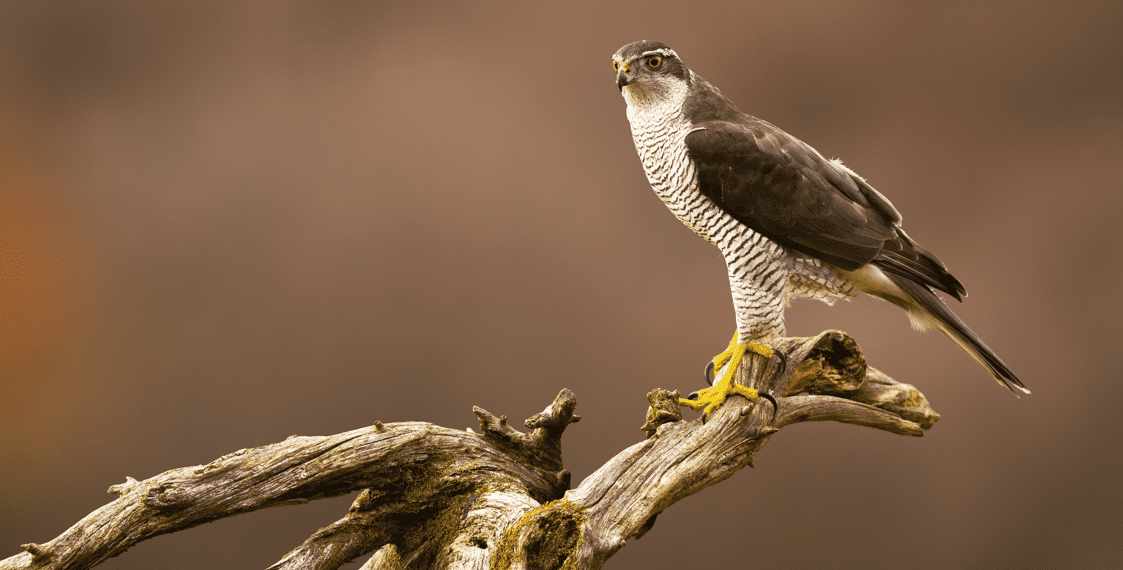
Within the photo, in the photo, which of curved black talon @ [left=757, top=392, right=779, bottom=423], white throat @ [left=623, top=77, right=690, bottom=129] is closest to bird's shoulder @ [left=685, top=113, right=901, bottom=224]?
white throat @ [left=623, top=77, right=690, bottom=129]

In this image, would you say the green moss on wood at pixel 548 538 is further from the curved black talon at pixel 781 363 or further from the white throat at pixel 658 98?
the white throat at pixel 658 98

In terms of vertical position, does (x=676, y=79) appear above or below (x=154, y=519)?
above

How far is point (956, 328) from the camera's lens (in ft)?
10.1

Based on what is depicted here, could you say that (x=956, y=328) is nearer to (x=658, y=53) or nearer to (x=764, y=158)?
(x=764, y=158)

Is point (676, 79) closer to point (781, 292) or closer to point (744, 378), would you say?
point (781, 292)

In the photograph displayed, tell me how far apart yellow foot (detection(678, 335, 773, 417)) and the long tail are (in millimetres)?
617

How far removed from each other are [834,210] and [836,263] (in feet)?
0.67

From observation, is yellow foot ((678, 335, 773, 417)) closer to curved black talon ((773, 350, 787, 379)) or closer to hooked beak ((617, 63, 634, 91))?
curved black talon ((773, 350, 787, 379))

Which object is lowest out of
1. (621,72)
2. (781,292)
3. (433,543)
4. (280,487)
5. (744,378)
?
(433,543)

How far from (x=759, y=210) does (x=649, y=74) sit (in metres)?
0.65

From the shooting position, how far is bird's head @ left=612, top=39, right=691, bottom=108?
9.37 ft

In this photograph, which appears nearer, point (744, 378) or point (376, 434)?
point (376, 434)

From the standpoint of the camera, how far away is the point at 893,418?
3.33m

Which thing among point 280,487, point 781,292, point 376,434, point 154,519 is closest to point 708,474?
point 781,292
